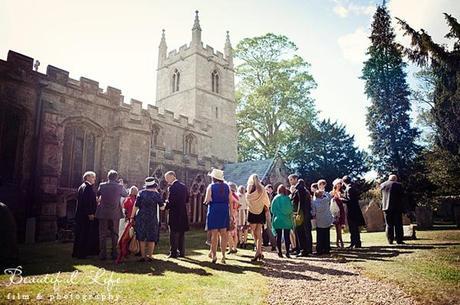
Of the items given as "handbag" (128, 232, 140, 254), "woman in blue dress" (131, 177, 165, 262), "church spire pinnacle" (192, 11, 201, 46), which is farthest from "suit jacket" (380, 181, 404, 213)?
"church spire pinnacle" (192, 11, 201, 46)

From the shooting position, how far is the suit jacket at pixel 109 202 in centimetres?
674

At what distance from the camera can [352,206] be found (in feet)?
29.2

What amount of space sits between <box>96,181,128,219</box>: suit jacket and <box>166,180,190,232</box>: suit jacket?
1.15 metres

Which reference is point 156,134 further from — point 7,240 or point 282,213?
point 7,240

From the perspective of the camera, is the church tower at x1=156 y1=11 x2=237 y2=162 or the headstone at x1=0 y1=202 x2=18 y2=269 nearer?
the headstone at x1=0 y1=202 x2=18 y2=269

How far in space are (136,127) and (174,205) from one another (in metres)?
10.3

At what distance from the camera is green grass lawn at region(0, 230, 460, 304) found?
373cm

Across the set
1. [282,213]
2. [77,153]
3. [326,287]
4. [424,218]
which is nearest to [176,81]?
[77,153]

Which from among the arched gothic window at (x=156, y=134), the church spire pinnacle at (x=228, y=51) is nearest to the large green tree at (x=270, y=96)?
the church spire pinnacle at (x=228, y=51)

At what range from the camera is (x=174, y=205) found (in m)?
7.30

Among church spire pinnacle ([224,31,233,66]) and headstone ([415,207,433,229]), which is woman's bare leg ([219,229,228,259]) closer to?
headstone ([415,207,433,229])

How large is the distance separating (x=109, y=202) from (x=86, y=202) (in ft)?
2.31

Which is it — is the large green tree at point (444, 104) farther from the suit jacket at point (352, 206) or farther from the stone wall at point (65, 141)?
the stone wall at point (65, 141)

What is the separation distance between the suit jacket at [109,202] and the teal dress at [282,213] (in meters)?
3.64
